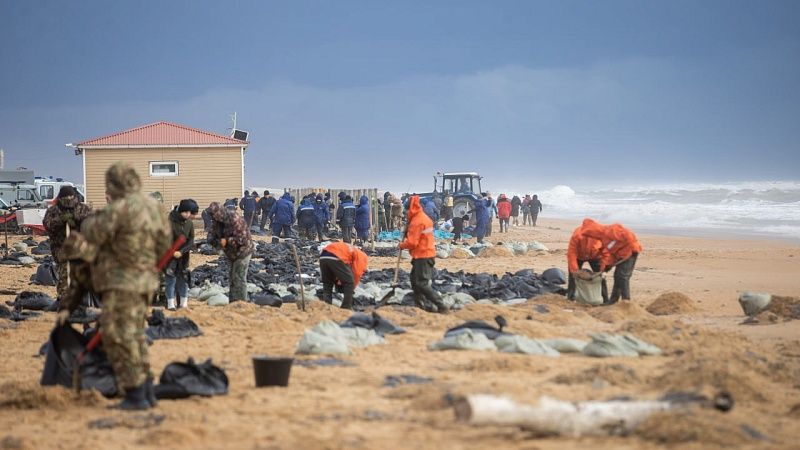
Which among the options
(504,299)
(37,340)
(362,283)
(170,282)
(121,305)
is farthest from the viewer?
(362,283)

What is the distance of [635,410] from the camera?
5.62 m

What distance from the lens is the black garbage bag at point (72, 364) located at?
6762 millimetres

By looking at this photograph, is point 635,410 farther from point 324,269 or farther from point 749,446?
point 324,269

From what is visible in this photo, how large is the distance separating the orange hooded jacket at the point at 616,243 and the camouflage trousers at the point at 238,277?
4.70 m

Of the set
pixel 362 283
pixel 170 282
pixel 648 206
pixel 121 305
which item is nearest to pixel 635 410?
pixel 121 305

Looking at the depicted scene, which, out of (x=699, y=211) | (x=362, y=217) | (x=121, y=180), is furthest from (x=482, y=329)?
(x=699, y=211)

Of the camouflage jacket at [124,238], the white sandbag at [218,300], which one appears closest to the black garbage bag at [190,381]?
the camouflage jacket at [124,238]

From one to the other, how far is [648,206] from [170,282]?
63645 millimetres

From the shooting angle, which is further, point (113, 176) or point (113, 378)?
point (113, 378)

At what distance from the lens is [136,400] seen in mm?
6387

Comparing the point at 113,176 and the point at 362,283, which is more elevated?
the point at 113,176

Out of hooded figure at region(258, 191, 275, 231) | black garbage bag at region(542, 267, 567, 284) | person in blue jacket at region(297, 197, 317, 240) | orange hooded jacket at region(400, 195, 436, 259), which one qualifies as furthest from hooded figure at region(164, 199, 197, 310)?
hooded figure at region(258, 191, 275, 231)

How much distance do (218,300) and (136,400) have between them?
686 cm

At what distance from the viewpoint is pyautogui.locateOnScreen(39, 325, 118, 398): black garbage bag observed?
6.76 meters
